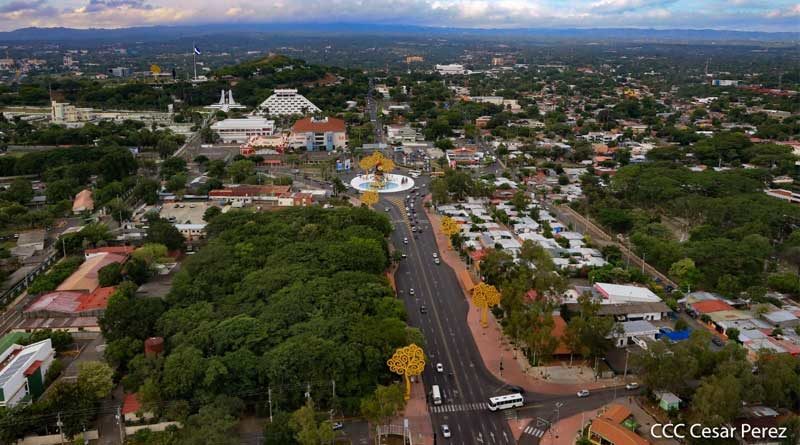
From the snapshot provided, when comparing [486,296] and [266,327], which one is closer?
[266,327]

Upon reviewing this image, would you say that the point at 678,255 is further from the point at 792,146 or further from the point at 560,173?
the point at 792,146

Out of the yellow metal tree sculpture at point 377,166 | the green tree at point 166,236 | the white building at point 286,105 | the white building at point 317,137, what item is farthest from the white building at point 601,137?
the green tree at point 166,236

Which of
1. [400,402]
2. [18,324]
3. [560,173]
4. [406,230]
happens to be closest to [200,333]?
[400,402]

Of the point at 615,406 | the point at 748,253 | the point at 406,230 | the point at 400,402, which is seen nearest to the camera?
the point at 400,402

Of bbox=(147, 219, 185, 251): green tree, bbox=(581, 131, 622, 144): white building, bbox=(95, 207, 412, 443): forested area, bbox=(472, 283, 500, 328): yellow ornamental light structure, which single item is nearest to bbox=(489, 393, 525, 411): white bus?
bbox=(95, 207, 412, 443): forested area

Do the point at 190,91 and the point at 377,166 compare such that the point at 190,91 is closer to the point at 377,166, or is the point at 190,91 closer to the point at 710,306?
the point at 377,166

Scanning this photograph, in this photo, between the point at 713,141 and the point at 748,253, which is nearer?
the point at 748,253

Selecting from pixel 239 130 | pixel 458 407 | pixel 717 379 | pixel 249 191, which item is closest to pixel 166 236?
pixel 249 191
